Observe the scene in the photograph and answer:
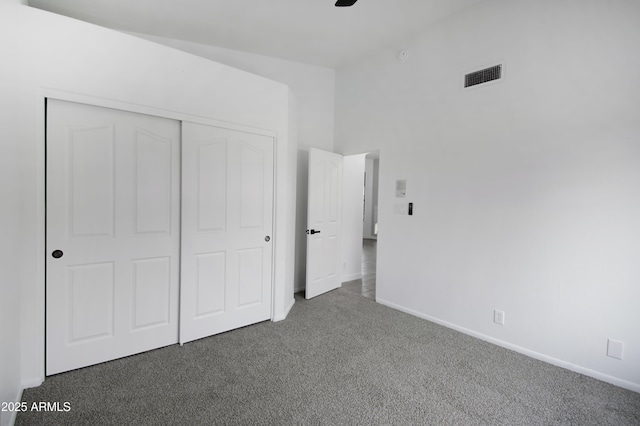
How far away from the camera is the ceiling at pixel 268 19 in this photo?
2916 mm

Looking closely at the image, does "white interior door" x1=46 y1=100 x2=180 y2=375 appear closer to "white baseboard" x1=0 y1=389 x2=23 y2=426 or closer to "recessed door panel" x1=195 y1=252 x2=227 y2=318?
"recessed door panel" x1=195 y1=252 x2=227 y2=318

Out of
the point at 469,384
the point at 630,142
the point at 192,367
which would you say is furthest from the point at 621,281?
the point at 192,367

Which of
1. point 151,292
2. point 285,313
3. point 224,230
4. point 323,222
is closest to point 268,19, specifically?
point 224,230

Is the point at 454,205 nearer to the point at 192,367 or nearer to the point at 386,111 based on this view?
the point at 386,111

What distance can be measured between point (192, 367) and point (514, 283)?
9.58 feet

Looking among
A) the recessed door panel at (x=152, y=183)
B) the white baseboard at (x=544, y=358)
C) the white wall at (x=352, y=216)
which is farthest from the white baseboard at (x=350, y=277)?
the recessed door panel at (x=152, y=183)

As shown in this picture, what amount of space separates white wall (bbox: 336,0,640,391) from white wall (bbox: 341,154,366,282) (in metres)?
1.15

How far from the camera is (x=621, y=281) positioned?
7.47ft

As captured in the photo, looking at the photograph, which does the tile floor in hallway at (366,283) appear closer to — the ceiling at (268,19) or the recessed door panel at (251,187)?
the recessed door panel at (251,187)

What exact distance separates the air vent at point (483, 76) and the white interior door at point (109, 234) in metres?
2.93

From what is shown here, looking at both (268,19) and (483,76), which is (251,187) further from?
(483,76)

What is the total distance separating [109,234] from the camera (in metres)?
2.43

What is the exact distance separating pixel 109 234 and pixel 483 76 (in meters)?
3.69

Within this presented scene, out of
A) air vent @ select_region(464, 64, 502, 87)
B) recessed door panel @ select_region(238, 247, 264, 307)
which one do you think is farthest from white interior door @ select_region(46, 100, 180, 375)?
air vent @ select_region(464, 64, 502, 87)
